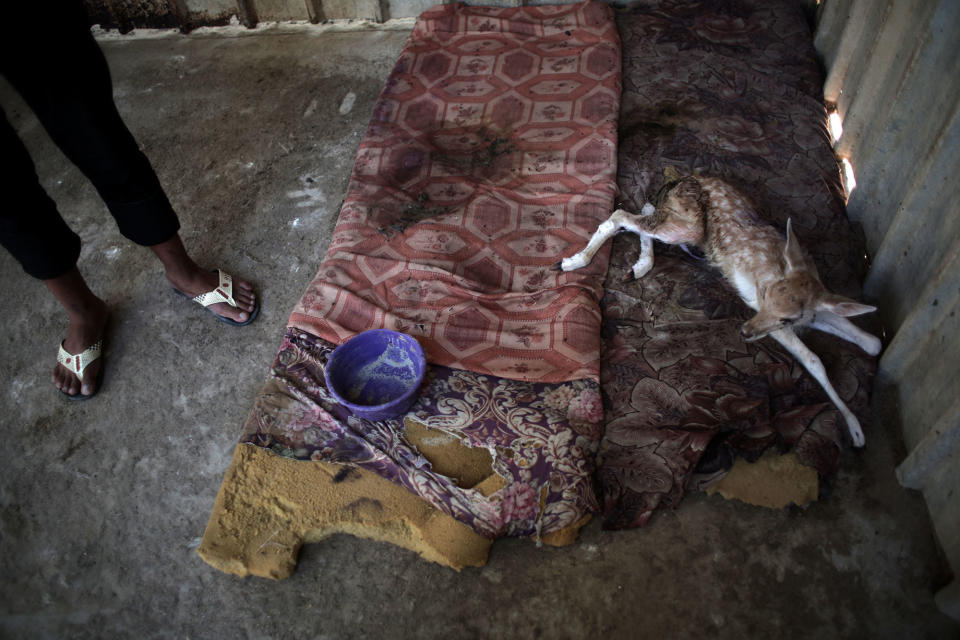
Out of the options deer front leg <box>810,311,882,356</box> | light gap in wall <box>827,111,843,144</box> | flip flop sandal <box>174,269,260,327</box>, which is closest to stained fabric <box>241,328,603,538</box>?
flip flop sandal <box>174,269,260,327</box>

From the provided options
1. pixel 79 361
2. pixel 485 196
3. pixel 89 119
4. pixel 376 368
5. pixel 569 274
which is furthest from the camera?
pixel 485 196

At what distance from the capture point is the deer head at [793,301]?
2900 mm

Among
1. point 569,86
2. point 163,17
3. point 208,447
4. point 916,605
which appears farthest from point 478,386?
point 163,17

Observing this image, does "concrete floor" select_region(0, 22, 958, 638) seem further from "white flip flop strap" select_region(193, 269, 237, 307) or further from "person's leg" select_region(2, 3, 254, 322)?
"person's leg" select_region(2, 3, 254, 322)

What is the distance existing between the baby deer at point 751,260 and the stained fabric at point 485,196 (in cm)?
32

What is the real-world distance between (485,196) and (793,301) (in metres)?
1.97

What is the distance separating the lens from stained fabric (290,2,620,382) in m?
3.26

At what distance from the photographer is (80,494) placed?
9.92 feet

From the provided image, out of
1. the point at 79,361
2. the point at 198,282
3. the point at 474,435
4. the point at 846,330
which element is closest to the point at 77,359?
the point at 79,361

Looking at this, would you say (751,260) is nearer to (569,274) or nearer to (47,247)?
(569,274)

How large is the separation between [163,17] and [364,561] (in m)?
6.11

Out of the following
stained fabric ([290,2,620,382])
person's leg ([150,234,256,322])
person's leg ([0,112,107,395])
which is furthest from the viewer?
person's leg ([150,234,256,322])

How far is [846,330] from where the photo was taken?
3.07 metres

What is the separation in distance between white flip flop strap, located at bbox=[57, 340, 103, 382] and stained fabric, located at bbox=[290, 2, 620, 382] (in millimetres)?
1214
